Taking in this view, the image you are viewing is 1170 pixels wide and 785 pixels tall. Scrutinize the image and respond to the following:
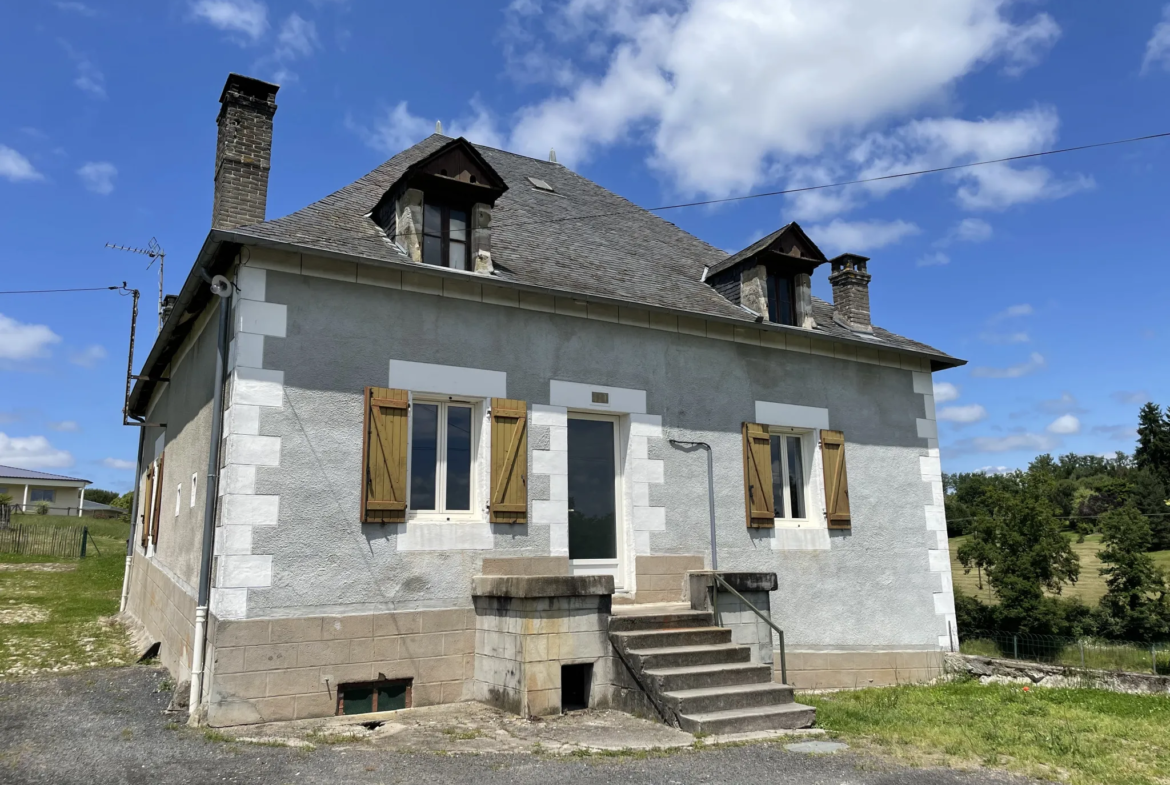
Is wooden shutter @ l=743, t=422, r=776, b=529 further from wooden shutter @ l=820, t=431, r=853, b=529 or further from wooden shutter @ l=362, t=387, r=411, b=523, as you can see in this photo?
wooden shutter @ l=362, t=387, r=411, b=523

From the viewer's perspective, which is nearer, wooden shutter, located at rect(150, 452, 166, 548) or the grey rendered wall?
the grey rendered wall

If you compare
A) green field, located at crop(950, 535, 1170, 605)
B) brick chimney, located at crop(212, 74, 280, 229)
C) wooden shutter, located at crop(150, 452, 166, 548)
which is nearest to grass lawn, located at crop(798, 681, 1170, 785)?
brick chimney, located at crop(212, 74, 280, 229)

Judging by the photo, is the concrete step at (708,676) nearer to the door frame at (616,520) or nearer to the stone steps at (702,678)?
the stone steps at (702,678)

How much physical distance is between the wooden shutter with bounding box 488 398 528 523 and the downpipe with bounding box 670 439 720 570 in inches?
80.1

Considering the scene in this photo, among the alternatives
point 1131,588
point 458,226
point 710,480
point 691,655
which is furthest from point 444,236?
point 1131,588

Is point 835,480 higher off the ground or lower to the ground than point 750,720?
higher

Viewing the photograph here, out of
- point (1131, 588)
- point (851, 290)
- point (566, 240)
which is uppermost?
point (566, 240)

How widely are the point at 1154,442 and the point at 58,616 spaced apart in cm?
7240

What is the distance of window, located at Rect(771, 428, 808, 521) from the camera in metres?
10.2

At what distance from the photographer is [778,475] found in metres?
10.3

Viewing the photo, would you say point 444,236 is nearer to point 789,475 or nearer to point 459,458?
point 459,458

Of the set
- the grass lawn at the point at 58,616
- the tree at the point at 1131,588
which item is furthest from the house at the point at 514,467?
the tree at the point at 1131,588

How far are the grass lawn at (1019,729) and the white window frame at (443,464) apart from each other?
3.93 m

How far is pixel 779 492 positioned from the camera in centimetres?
1021
